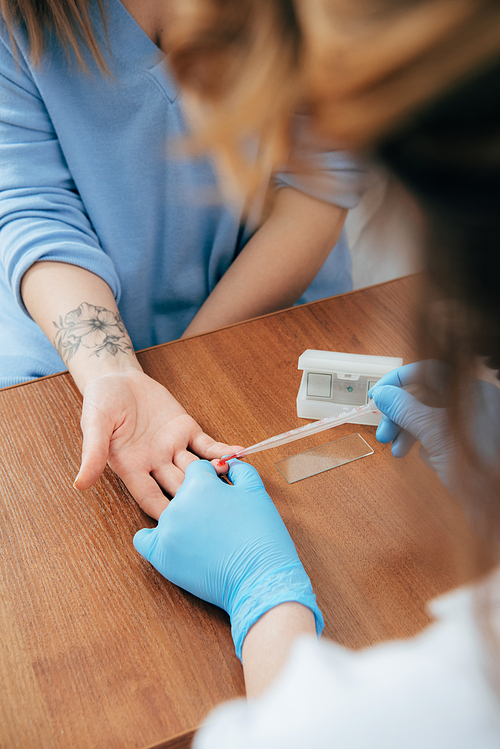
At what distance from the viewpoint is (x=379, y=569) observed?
0.60m

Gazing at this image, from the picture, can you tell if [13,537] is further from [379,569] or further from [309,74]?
[309,74]

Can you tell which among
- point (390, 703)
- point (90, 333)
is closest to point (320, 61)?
point (390, 703)

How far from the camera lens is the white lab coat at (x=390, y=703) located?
1.11 feet

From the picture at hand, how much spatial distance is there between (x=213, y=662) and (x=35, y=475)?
336mm

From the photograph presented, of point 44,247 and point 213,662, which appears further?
point 44,247

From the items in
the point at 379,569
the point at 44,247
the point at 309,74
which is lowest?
the point at 379,569

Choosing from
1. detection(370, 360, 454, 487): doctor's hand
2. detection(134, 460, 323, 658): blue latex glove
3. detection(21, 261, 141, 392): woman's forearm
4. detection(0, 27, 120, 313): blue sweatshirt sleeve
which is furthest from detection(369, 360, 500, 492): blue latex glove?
detection(0, 27, 120, 313): blue sweatshirt sleeve

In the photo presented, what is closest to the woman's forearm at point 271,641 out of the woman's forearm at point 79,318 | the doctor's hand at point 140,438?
the doctor's hand at point 140,438

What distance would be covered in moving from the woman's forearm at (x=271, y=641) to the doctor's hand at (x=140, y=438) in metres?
0.20

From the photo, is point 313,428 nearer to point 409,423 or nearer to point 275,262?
point 409,423

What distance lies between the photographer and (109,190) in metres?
1.11

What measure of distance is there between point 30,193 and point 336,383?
0.68m

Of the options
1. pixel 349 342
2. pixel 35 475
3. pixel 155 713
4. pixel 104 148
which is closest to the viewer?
pixel 155 713

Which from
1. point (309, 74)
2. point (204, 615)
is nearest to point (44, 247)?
point (204, 615)
